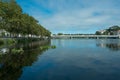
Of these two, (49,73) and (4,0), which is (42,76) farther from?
(4,0)

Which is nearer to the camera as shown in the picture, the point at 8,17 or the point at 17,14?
the point at 8,17

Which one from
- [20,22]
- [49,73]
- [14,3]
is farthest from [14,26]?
[49,73]

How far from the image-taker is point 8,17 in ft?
177

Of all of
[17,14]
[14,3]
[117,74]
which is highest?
[14,3]

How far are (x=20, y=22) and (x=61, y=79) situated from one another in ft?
156

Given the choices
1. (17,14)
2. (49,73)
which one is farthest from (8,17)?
(49,73)

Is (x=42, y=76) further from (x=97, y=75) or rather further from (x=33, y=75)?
(x=97, y=75)

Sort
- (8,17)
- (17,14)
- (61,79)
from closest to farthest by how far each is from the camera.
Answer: (61,79) < (8,17) < (17,14)

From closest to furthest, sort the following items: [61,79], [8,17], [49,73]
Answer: [61,79], [49,73], [8,17]

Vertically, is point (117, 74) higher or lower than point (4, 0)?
lower

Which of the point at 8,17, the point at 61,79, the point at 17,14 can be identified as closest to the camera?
the point at 61,79

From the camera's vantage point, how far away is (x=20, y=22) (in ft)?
195

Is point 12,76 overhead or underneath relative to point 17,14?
underneath

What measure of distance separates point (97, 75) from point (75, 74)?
1948 millimetres
